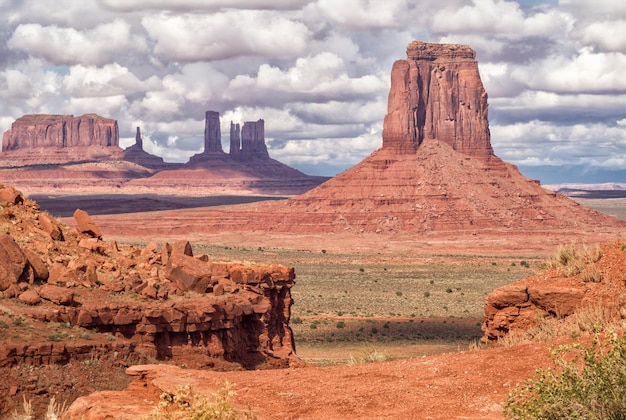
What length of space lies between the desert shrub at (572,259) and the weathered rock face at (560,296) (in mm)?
28

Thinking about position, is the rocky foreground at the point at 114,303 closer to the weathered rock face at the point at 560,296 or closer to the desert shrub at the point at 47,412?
the desert shrub at the point at 47,412

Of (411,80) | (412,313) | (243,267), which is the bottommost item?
(412,313)

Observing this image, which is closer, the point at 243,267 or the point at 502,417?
the point at 502,417

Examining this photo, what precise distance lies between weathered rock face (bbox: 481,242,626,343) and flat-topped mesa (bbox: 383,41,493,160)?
130538 millimetres

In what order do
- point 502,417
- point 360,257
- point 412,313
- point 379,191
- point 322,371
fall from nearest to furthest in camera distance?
point 502,417 → point 322,371 → point 412,313 → point 360,257 → point 379,191

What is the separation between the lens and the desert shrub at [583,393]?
11367 mm

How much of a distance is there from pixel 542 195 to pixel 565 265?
134930 millimetres

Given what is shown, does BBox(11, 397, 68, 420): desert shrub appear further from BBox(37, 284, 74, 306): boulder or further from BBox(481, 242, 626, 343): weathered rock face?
BBox(481, 242, 626, 343): weathered rock face

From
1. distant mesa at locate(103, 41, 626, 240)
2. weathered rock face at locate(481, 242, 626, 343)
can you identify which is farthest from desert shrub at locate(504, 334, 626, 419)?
distant mesa at locate(103, 41, 626, 240)

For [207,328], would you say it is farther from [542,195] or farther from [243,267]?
[542,195]

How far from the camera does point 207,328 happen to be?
23203 millimetres

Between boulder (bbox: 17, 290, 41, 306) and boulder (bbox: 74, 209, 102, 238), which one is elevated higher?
boulder (bbox: 74, 209, 102, 238)

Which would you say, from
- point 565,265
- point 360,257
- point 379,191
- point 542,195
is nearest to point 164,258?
point 565,265

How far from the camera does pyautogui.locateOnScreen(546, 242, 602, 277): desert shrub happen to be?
19.1m
